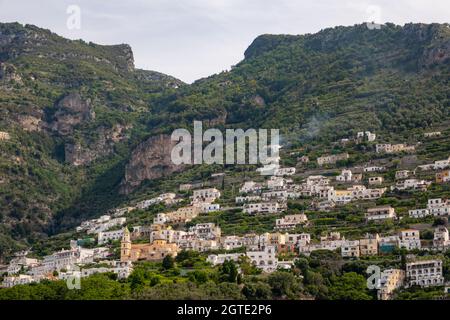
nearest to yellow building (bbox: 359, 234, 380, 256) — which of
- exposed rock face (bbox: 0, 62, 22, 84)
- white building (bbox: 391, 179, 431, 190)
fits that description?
white building (bbox: 391, 179, 431, 190)

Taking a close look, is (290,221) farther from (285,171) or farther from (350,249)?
(285,171)

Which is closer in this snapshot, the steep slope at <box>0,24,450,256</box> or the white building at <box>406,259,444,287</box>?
the white building at <box>406,259,444,287</box>

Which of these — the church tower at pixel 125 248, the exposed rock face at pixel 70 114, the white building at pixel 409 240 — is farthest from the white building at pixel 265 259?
the exposed rock face at pixel 70 114

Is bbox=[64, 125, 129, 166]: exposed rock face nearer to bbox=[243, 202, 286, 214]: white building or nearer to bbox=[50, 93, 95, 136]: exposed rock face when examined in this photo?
bbox=[50, 93, 95, 136]: exposed rock face

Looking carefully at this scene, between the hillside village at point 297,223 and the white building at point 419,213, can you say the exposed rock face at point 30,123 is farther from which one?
the white building at point 419,213

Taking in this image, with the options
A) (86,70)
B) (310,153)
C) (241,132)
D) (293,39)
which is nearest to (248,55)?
(293,39)

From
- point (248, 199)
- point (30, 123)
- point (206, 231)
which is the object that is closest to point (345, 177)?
point (248, 199)
